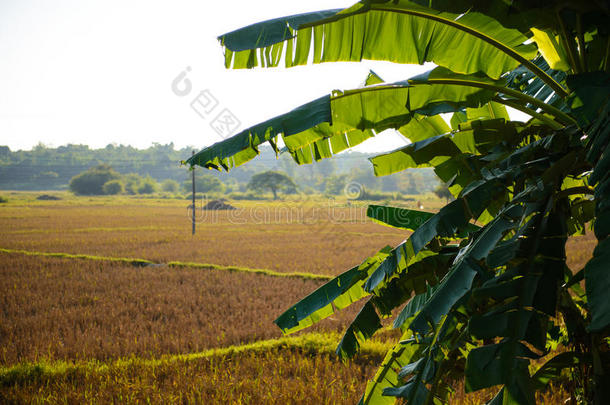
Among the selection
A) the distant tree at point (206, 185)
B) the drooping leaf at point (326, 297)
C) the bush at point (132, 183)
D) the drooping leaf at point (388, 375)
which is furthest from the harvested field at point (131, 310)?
the bush at point (132, 183)

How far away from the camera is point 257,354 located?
5309mm

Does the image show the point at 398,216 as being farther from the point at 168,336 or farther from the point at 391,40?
the point at 168,336

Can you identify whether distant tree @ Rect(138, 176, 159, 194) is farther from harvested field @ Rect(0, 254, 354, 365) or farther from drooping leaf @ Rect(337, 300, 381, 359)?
drooping leaf @ Rect(337, 300, 381, 359)

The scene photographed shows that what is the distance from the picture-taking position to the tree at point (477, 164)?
154 cm

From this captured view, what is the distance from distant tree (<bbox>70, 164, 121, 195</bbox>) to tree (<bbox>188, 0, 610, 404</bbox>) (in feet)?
272

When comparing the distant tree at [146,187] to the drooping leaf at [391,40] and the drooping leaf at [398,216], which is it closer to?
the drooping leaf at [398,216]

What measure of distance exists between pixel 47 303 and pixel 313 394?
6.73 m

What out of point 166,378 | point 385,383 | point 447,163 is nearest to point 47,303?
point 166,378

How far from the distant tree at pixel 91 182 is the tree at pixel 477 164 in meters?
83.0

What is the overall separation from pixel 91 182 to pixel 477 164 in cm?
8500

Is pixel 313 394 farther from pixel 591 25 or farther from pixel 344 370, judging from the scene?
pixel 591 25

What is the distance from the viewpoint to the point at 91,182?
76.8 metres

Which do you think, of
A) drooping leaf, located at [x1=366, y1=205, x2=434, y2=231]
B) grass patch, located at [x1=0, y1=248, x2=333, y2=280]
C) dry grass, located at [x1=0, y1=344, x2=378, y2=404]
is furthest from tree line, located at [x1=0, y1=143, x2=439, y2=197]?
drooping leaf, located at [x1=366, y1=205, x2=434, y2=231]

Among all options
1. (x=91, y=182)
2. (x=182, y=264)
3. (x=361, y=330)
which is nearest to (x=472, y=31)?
(x=361, y=330)
